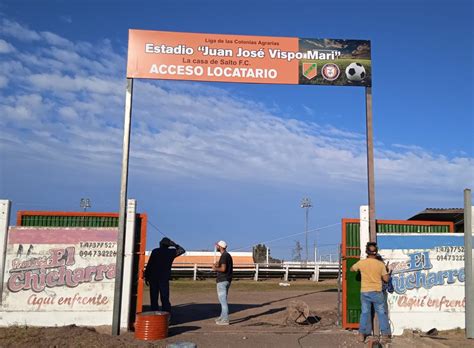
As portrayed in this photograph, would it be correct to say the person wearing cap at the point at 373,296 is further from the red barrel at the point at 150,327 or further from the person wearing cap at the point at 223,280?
the red barrel at the point at 150,327

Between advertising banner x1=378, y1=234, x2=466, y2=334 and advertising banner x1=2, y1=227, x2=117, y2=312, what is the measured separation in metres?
5.78

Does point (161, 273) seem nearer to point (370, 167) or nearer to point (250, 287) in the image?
point (370, 167)

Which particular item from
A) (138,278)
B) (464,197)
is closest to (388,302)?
(464,197)

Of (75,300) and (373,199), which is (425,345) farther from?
(75,300)

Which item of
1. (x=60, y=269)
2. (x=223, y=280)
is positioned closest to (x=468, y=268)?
(x=223, y=280)

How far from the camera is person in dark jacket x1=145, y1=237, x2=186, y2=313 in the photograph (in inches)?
448

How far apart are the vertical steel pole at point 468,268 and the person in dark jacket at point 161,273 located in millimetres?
6187

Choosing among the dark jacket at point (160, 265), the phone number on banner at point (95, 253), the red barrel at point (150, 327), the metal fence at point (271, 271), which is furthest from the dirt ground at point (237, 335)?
the metal fence at point (271, 271)

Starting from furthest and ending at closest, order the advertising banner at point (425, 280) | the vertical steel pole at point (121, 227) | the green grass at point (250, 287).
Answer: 1. the green grass at point (250, 287)
2. the advertising banner at point (425, 280)
3. the vertical steel pole at point (121, 227)

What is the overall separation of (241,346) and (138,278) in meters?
2.81

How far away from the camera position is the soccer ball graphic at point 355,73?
1073 centimetres

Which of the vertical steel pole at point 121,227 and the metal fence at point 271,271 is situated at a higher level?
the vertical steel pole at point 121,227

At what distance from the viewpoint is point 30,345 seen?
846 cm

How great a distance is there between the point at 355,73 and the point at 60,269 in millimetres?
7217
